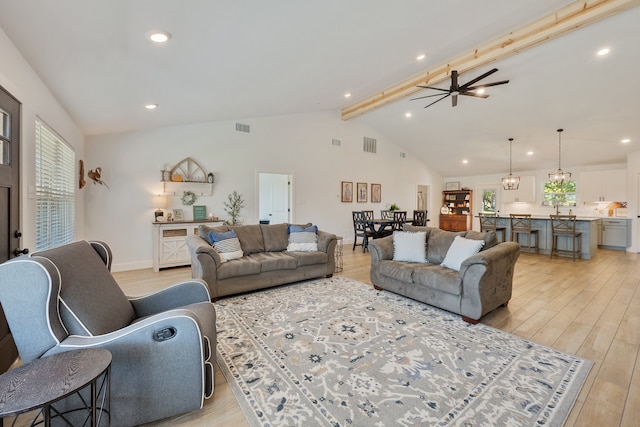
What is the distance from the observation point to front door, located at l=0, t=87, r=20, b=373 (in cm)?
196

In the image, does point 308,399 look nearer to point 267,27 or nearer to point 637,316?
point 267,27

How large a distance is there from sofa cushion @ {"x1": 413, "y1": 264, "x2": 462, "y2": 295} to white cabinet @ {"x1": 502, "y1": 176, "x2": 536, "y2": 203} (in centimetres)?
773

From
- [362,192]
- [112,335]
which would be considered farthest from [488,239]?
[362,192]

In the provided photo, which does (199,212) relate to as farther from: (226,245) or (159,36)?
(159,36)

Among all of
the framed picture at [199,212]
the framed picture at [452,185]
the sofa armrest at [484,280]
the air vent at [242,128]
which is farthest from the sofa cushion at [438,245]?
the framed picture at [452,185]

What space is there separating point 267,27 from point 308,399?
300 cm

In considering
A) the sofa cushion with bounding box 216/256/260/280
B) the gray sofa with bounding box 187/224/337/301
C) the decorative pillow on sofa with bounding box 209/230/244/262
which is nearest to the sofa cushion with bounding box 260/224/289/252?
the gray sofa with bounding box 187/224/337/301

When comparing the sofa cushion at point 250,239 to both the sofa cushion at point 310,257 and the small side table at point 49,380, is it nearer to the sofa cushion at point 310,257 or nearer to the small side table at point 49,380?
the sofa cushion at point 310,257

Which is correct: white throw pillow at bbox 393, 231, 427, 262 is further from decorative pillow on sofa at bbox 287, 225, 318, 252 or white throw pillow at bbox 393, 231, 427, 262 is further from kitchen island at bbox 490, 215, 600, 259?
kitchen island at bbox 490, 215, 600, 259

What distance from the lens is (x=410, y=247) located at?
12.6 ft

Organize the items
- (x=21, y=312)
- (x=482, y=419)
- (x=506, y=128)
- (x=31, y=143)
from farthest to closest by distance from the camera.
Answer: (x=506, y=128) < (x=31, y=143) < (x=482, y=419) < (x=21, y=312)

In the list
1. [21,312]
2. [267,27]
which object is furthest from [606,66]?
[21,312]

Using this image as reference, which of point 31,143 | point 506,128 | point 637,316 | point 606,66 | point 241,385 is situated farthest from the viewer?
point 506,128

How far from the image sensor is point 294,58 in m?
3.45
